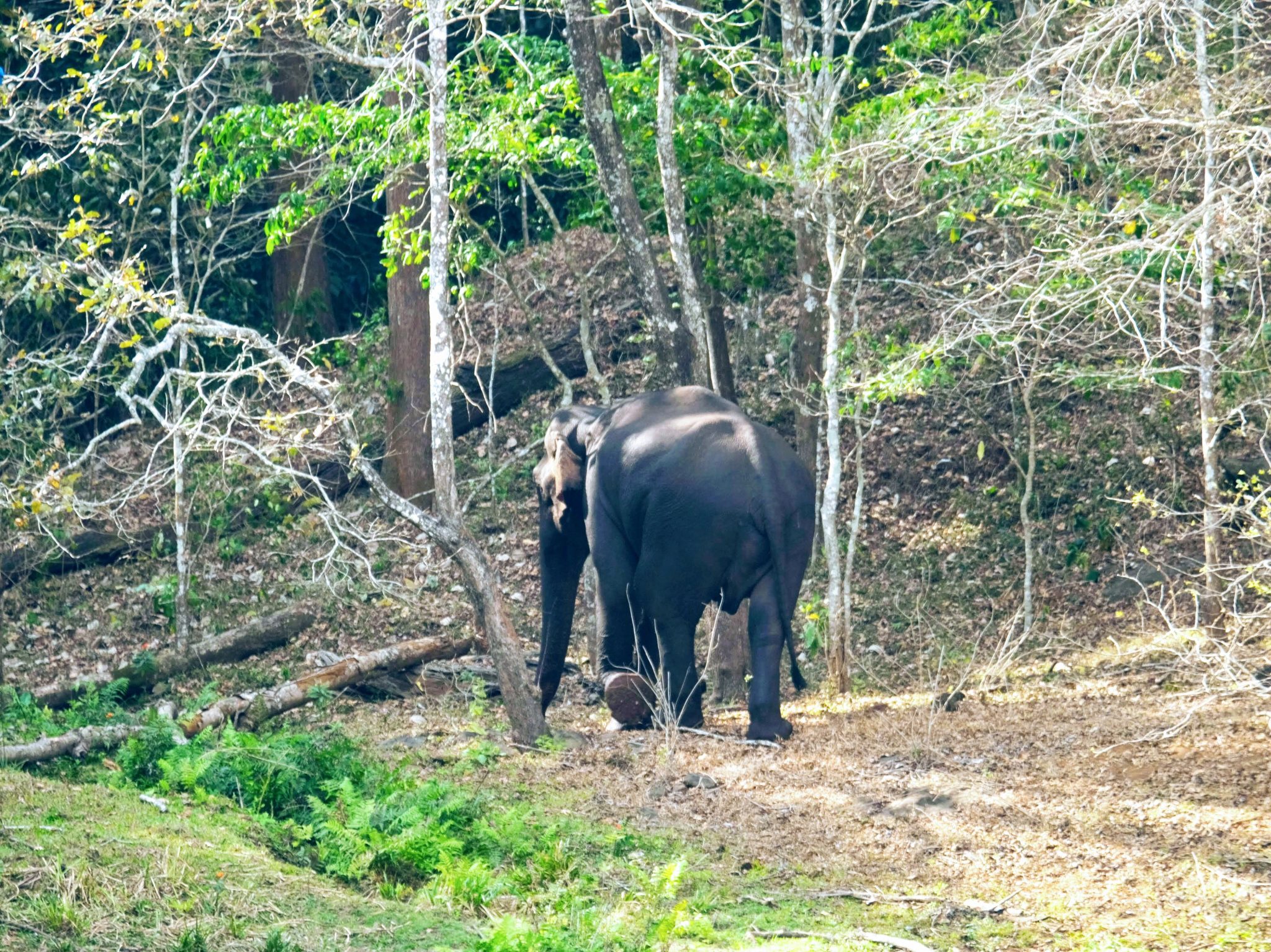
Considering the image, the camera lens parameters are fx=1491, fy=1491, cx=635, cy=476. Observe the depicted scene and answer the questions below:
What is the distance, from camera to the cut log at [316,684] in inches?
431

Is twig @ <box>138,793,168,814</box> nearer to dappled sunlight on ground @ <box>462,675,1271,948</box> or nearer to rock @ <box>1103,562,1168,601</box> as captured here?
dappled sunlight on ground @ <box>462,675,1271,948</box>

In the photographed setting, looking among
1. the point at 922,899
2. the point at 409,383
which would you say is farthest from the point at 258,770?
the point at 409,383

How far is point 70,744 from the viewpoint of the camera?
390 inches

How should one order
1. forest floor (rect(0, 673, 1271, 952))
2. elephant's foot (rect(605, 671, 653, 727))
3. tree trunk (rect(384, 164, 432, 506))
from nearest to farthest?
forest floor (rect(0, 673, 1271, 952)), elephant's foot (rect(605, 671, 653, 727)), tree trunk (rect(384, 164, 432, 506))

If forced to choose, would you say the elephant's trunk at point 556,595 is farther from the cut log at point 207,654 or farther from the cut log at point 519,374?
the cut log at point 519,374

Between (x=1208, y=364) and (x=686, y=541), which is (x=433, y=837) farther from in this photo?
(x=1208, y=364)

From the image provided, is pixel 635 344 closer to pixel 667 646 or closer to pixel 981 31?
pixel 981 31

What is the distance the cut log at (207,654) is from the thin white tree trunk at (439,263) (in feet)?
13.6

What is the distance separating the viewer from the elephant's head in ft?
38.0

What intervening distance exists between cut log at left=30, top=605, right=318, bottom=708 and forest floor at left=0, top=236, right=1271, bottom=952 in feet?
0.71

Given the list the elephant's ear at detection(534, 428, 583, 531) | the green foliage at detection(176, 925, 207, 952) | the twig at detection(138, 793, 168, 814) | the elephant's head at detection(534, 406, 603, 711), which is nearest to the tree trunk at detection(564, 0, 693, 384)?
the elephant's head at detection(534, 406, 603, 711)

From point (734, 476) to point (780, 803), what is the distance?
256cm

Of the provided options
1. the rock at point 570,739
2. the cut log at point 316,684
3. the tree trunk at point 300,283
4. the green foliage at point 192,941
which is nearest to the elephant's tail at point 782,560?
the rock at point 570,739

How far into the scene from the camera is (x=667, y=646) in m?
10.7
